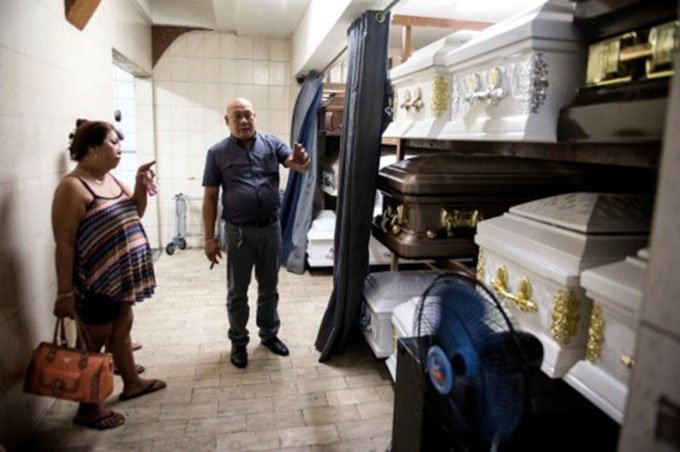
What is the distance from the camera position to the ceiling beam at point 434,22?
282 centimetres

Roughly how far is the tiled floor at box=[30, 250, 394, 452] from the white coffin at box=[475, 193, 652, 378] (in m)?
1.17

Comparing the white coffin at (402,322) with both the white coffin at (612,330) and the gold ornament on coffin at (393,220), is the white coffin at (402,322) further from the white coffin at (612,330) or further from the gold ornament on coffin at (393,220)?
the white coffin at (612,330)

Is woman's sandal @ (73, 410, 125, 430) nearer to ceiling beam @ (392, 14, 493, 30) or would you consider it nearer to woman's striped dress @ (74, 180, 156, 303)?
woman's striped dress @ (74, 180, 156, 303)

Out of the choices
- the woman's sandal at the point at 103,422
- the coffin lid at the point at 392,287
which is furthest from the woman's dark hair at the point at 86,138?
the coffin lid at the point at 392,287

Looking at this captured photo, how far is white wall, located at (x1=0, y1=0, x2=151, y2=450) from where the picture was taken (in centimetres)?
188

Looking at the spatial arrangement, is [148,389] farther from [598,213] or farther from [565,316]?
[598,213]

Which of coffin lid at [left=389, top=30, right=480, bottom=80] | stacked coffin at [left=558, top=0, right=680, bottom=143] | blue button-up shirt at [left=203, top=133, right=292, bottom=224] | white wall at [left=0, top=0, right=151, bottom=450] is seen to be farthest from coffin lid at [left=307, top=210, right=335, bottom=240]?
stacked coffin at [left=558, top=0, right=680, bottom=143]

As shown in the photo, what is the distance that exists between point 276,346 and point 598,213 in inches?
88.5

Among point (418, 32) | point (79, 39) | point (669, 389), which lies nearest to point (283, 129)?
point (418, 32)

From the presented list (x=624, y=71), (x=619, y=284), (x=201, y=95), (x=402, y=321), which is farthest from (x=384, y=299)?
(x=201, y=95)

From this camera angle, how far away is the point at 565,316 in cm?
117

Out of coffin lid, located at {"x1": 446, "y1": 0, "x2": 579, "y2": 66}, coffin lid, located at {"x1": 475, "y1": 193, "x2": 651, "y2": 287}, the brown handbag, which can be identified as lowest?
the brown handbag

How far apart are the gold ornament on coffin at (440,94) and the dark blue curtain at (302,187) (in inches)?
107

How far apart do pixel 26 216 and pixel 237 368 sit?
55.6 inches
